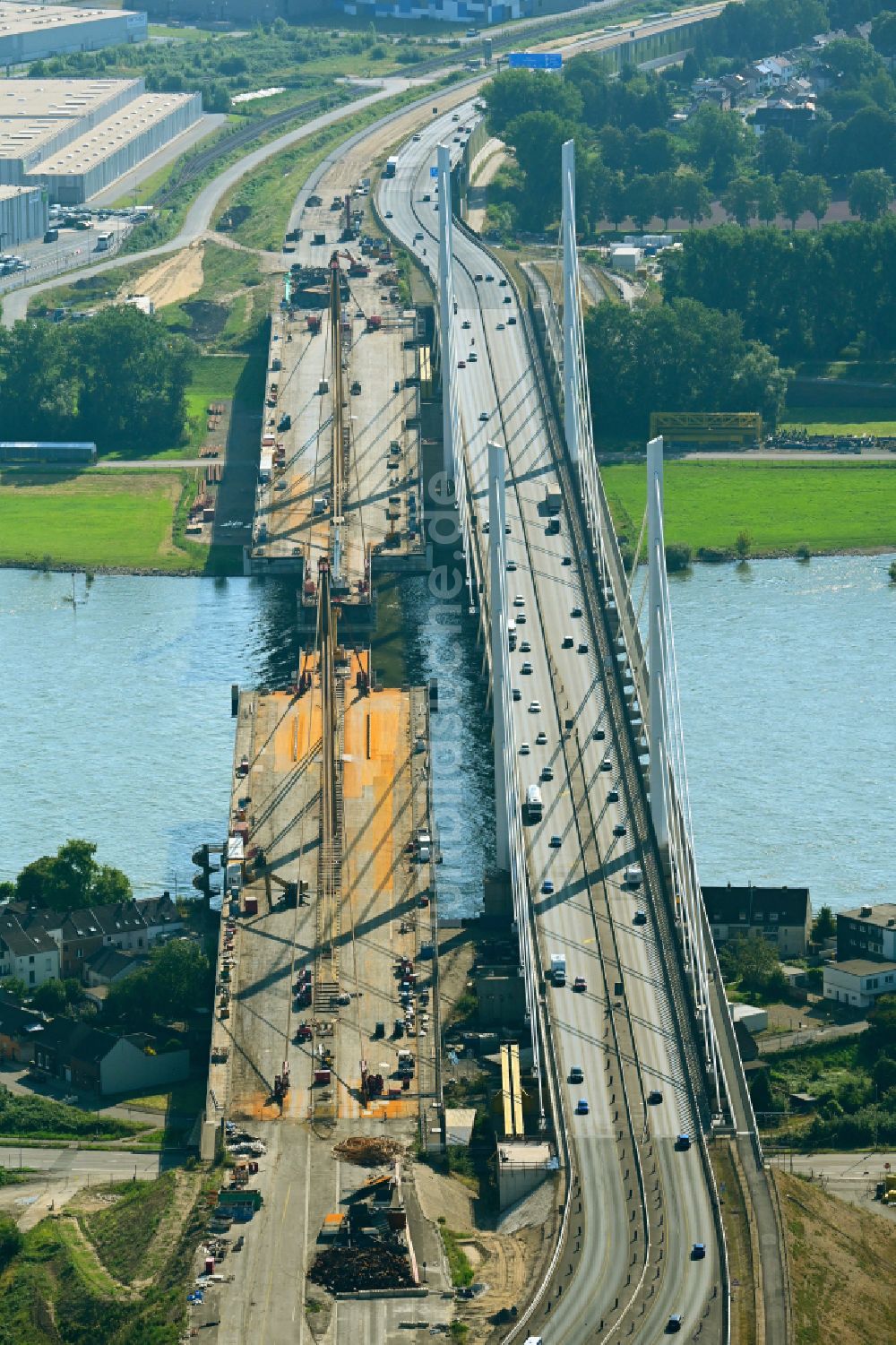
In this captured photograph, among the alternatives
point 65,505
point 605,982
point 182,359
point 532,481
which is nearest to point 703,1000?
point 605,982

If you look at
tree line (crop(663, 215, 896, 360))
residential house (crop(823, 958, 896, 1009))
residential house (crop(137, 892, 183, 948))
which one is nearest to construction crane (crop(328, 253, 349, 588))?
tree line (crop(663, 215, 896, 360))

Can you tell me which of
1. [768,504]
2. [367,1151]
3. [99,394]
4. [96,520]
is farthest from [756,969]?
[99,394]

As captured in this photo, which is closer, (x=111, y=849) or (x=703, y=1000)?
(x=703, y=1000)

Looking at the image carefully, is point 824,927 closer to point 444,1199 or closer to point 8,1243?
point 444,1199

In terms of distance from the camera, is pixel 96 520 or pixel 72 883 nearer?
pixel 72 883

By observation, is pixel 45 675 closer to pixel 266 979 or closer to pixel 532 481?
pixel 532 481

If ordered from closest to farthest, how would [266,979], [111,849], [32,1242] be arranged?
[32,1242] → [266,979] → [111,849]

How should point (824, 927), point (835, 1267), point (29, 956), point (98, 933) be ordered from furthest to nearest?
point (824, 927) < point (98, 933) < point (29, 956) < point (835, 1267)
